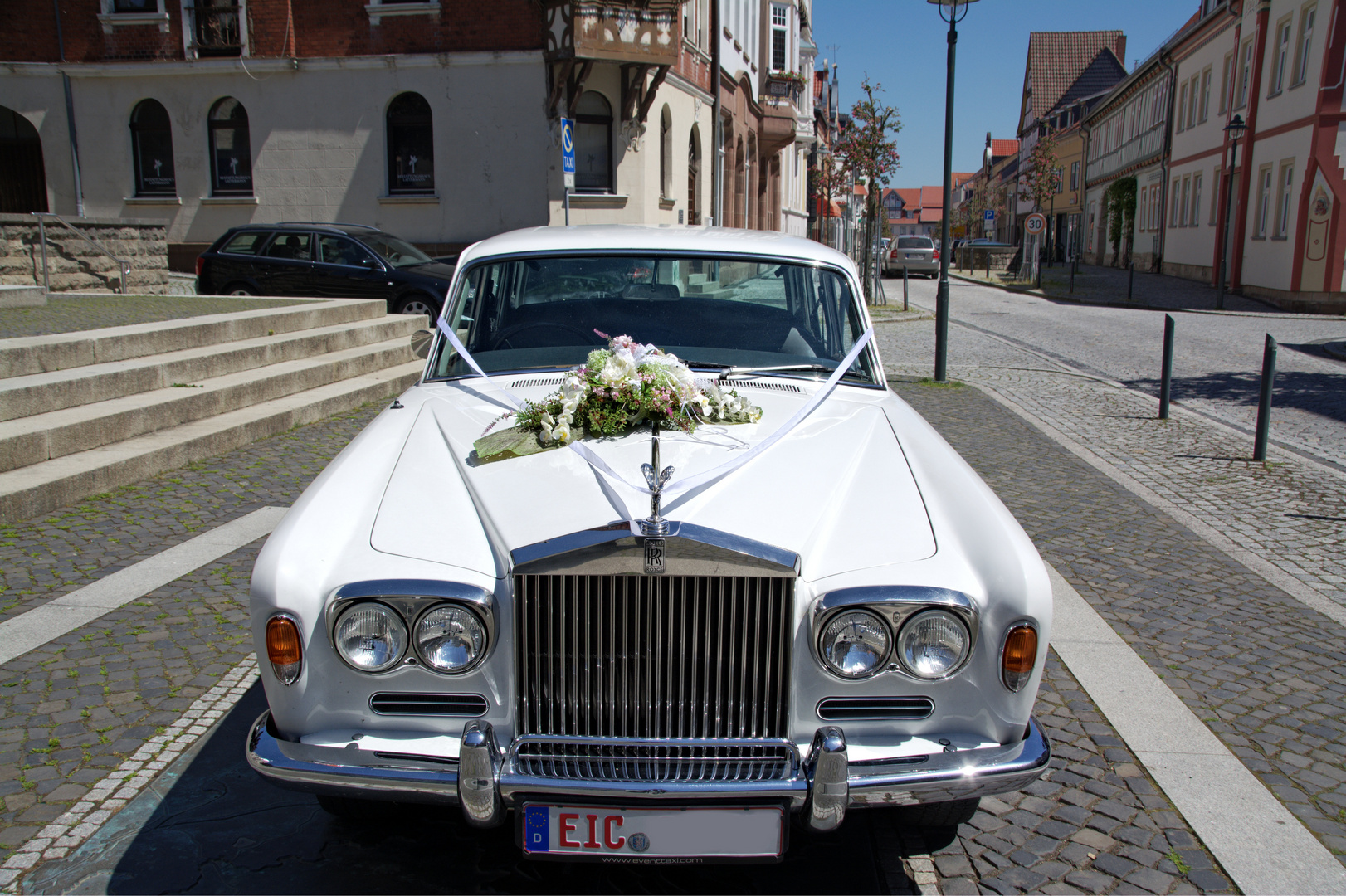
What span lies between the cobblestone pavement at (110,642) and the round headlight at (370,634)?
132 centimetres

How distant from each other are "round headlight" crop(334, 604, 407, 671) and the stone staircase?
14.5 ft

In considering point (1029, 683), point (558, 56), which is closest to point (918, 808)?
point (1029, 683)

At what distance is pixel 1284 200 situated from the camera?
84.6ft

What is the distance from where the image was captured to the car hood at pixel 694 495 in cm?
247

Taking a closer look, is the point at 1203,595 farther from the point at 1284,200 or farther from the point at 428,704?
the point at 1284,200

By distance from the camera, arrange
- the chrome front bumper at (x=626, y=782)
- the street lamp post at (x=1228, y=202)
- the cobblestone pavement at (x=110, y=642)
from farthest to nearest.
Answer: the street lamp post at (x=1228, y=202)
the cobblestone pavement at (x=110, y=642)
the chrome front bumper at (x=626, y=782)

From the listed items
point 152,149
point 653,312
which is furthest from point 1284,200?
point 152,149

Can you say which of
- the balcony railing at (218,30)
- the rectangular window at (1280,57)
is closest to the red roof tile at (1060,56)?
the rectangular window at (1280,57)

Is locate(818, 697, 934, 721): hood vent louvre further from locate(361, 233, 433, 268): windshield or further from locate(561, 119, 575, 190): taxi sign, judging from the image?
locate(361, 233, 433, 268): windshield

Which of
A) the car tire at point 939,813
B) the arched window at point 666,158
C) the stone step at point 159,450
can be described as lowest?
the car tire at point 939,813

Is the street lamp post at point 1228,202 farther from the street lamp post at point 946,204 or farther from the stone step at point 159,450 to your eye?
the stone step at point 159,450

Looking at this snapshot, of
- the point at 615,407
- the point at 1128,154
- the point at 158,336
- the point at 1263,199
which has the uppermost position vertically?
the point at 1128,154

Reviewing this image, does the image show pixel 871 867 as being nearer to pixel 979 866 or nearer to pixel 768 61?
pixel 979 866

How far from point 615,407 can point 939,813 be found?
153cm
